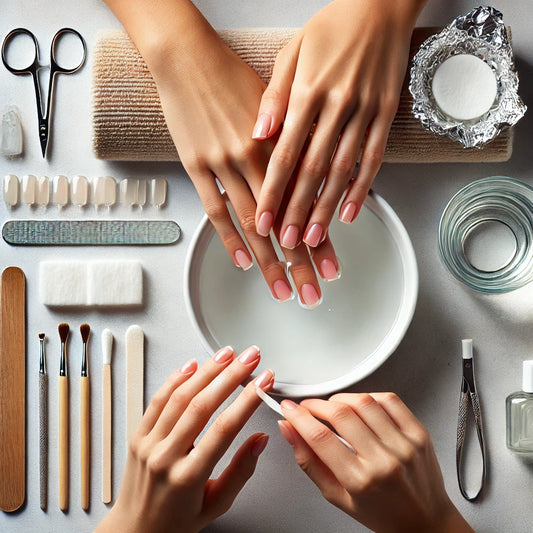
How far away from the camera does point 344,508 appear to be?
0.72 meters

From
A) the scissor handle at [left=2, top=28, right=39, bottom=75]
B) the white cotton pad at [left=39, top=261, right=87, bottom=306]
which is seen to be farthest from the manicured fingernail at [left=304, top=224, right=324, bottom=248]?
the scissor handle at [left=2, top=28, right=39, bottom=75]

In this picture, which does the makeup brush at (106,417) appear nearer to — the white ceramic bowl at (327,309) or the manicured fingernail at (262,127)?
the white ceramic bowl at (327,309)

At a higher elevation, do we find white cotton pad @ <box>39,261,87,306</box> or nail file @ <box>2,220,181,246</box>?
nail file @ <box>2,220,181,246</box>

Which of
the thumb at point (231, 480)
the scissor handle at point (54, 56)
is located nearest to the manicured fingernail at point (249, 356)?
the thumb at point (231, 480)

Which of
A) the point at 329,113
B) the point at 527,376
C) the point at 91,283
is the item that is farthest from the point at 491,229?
the point at 91,283

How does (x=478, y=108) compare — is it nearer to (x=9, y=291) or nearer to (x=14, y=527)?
(x=9, y=291)

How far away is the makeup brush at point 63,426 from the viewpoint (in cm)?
85

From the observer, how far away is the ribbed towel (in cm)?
78

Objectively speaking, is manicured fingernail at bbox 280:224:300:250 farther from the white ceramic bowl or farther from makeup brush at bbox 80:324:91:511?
makeup brush at bbox 80:324:91:511

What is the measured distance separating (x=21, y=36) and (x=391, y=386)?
2.19 ft

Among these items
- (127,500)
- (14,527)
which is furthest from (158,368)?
(14,527)

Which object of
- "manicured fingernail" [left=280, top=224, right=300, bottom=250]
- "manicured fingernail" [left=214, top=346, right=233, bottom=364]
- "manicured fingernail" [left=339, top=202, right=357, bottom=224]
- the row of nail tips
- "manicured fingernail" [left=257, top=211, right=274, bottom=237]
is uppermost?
the row of nail tips

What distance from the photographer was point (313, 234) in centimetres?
72

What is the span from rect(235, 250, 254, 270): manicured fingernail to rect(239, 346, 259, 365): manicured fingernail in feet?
0.31
